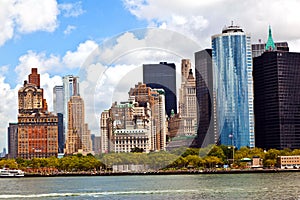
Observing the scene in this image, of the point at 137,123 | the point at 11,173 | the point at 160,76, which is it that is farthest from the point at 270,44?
the point at 160,76

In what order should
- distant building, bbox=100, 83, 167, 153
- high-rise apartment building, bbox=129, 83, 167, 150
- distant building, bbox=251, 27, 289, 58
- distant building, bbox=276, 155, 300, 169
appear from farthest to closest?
distant building, bbox=251, 27, 289, 58, distant building, bbox=276, 155, 300, 169, distant building, bbox=100, 83, 167, 153, high-rise apartment building, bbox=129, 83, 167, 150

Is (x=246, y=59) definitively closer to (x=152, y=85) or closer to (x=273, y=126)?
(x=273, y=126)

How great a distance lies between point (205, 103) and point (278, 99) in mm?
32600

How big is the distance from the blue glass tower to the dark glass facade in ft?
8.97

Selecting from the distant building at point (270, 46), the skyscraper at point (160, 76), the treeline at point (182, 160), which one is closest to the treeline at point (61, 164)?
the treeline at point (182, 160)

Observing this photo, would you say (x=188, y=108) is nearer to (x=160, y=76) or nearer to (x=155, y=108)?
(x=155, y=108)

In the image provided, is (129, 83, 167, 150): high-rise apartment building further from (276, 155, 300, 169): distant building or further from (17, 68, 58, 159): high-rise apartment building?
(17, 68, 58, 159): high-rise apartment building

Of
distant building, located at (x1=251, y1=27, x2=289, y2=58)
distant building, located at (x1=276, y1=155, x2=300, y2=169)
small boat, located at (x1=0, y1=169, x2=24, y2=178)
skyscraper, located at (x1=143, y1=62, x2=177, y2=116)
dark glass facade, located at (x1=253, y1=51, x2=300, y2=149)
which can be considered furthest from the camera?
distant building, located at (x1=251, y1=27, x2=289, y2=58)

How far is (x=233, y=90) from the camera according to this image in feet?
479

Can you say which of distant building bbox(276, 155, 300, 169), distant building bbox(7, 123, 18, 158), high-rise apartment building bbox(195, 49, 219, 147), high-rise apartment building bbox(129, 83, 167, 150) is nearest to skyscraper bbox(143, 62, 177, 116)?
high-rise apartment building bbox(129, 83, 167, 150)

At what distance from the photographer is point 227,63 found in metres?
146

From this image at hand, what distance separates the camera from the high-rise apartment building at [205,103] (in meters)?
107

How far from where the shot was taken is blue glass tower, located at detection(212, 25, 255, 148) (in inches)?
5679

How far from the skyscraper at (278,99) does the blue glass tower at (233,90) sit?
2749 millimetres
